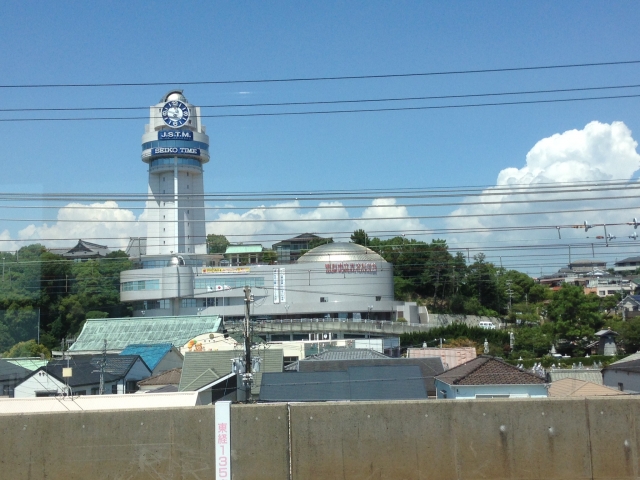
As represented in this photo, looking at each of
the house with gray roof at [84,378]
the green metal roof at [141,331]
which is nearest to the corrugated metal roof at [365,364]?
the house with gray roof at [84,378]

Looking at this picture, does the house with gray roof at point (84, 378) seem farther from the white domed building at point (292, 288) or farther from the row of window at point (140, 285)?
the row of window at point (140, 285)

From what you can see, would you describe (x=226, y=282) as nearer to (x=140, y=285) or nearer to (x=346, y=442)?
(x=140, y=285)

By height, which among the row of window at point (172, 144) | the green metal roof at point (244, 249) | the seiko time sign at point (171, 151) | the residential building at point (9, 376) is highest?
the row of window at point (172, 144)

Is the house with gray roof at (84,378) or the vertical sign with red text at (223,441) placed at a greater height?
the vertical sign with red text at (223,441)

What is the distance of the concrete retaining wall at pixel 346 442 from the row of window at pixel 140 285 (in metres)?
56.6

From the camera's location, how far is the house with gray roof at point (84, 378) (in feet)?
75.3

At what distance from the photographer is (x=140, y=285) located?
62.8m

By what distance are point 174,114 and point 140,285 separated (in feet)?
66.4

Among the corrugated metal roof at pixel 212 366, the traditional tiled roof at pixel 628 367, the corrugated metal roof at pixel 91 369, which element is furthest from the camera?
the corrugated metal roof at pixel 91 369

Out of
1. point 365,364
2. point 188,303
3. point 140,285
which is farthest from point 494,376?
point 140,285

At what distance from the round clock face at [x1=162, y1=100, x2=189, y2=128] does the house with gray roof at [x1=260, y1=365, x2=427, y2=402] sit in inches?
2232

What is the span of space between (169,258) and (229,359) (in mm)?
43811

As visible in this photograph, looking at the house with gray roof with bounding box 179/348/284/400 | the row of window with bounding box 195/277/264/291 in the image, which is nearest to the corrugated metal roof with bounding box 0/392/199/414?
the house with gray roof with bounding box 179/348/284/400

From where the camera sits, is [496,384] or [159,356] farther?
[159,356]
